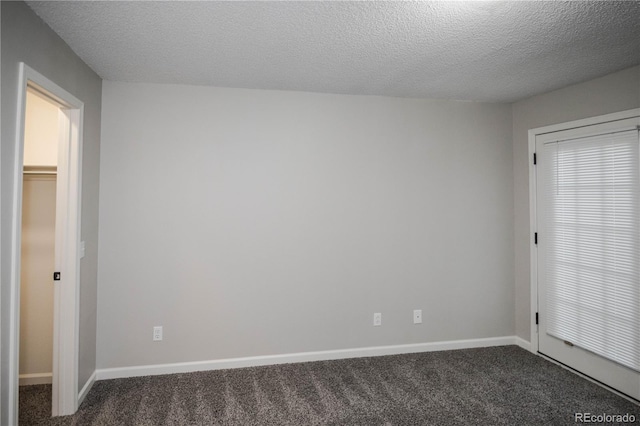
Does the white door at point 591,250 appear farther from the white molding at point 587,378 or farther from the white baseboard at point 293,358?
the white baseboard at point 293,358

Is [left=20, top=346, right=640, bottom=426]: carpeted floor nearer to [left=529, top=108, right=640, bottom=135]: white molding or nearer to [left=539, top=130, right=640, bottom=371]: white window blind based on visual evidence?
[left=539, top=130, right=640, bottom=371]: white window blind

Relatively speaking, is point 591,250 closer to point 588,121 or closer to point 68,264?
point 588,121

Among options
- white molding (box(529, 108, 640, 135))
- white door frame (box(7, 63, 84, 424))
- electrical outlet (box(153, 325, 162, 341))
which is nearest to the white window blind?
white molding (box(529, 108, 640, 135))

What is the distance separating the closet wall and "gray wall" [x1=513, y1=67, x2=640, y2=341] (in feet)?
13.9

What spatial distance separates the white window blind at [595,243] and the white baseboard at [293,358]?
2.38 ft

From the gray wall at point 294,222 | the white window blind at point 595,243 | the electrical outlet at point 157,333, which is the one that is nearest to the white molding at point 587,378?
the white window blind at point 595,243

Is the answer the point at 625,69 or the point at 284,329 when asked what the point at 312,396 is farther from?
the point at 625,69

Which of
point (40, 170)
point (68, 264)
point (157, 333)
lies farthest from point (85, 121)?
point (157, 333)

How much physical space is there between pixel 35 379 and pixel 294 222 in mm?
2407

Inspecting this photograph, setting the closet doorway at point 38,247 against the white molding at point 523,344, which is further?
the white molding at point 523,344

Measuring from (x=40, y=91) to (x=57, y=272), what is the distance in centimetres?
119

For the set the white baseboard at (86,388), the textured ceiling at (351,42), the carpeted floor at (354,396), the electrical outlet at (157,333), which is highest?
the textured ceiling at (351,42)

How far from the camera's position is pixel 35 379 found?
9.46 ft

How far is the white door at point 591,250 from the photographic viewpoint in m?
2.76
